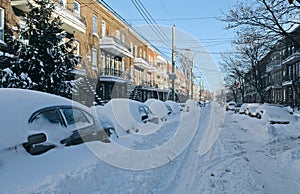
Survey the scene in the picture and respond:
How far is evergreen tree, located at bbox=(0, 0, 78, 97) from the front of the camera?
11.9 metres

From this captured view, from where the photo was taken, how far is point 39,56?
12.0 meters

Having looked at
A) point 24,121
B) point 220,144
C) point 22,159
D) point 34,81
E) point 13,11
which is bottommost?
point 220,144

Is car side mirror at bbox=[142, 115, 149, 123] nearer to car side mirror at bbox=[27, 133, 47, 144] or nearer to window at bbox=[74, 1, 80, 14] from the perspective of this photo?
car side mirror at bbox=[27, 133, 47, 144]

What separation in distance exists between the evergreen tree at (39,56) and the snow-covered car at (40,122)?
21.4 feet

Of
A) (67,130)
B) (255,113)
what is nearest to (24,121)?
(67,130)

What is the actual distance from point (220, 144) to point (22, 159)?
7.62 meters

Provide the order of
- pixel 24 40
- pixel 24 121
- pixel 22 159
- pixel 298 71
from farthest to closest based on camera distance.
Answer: pixel 298 71
pixel 24 40
pixel 24 121
pixel 22 159

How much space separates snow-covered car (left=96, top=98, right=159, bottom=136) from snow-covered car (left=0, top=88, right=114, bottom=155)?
348 centimetres

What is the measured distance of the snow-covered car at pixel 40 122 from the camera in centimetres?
413

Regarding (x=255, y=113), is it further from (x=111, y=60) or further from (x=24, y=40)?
(x=24, y=40)

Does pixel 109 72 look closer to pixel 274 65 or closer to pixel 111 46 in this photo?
pixel 111 46

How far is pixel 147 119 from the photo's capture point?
13.0 metres

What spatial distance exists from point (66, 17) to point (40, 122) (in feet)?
47.5

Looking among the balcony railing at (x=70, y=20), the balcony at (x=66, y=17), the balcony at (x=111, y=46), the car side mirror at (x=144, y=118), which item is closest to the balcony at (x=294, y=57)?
the balcony at (x=111, y=46)
